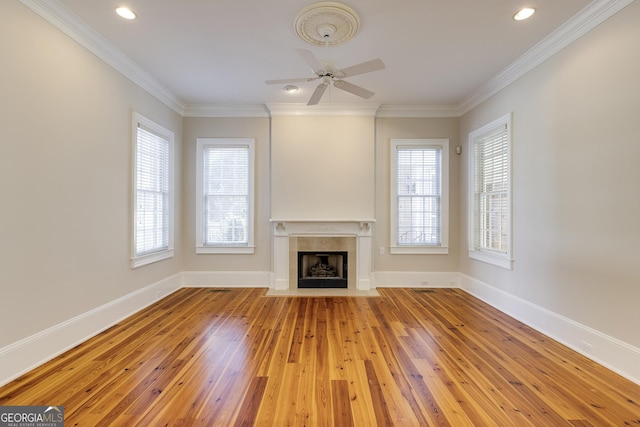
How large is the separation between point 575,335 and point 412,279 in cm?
243

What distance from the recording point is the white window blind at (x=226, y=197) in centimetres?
505

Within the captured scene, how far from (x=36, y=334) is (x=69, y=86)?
7.21 ft

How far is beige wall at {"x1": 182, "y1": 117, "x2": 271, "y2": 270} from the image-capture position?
5.03 m

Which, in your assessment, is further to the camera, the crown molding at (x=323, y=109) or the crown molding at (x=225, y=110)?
the crown molding at (x=225, y=110)

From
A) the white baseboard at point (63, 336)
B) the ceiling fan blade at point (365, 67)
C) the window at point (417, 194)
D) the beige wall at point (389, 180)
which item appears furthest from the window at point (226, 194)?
the ceiling fan blade at point (365, 67)

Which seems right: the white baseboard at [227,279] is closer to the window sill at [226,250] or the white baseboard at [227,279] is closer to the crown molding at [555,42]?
the window sill at [226,250]

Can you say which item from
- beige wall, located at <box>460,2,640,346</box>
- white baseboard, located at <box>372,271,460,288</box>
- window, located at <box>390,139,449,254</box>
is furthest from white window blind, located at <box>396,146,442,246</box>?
beige wall, located at <box>460,2,640,346</box>

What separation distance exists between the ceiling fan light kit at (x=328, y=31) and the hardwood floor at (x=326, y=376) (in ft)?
8.49

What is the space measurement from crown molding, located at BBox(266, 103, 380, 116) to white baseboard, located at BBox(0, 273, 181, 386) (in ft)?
10.9

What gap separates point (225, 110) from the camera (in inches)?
197

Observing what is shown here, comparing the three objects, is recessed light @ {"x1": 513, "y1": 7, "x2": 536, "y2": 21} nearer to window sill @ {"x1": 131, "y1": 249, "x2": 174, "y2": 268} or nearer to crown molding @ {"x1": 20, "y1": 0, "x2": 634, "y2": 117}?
crown molding @ {"x1": 20, "y1": 0, "x2": 634, "y2": 117}

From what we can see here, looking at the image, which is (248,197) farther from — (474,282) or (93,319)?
(474,282)

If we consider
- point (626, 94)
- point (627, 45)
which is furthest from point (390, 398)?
point (627, 45)

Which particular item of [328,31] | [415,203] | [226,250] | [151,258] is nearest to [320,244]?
[226,250]
